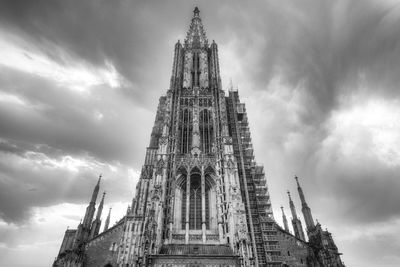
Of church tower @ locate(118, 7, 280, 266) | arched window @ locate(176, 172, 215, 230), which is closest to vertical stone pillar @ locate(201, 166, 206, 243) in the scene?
church tower @ locate(118, 7, 280, 266)

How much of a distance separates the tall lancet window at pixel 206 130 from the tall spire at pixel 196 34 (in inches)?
665

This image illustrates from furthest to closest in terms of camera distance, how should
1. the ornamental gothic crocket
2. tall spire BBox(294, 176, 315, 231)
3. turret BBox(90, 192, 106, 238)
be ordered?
1. turret BBox(90, 192, 106, 238)
2. tall spire BBox(294, 176, 315, 231)
3. the ornamental gothic crocket

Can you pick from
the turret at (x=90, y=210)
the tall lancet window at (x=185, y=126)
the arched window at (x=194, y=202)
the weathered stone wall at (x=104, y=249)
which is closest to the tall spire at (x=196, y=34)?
the tall lancet window at (x=185, y=126)

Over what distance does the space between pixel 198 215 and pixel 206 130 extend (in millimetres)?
10987

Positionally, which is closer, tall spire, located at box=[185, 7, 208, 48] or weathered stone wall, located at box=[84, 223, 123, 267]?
weathered stone wall, located at box=[84, 223, 123, 267]

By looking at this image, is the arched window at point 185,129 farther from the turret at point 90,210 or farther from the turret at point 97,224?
the turret at point 97,224

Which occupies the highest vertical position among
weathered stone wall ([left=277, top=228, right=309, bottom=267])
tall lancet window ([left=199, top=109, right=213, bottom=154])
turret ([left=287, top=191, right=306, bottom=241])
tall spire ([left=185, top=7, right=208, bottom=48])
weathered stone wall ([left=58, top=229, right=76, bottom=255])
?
tall spire ([left=185, top=7, right=208, bottom=48])

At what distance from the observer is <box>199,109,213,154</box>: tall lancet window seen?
29094 millimetres

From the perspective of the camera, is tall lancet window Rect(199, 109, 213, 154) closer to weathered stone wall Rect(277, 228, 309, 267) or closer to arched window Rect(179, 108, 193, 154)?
arched window Rect(179, 108, 193, 154)

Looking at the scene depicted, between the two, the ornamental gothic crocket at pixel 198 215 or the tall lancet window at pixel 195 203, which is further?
the tall lancet window at pixel 195 203

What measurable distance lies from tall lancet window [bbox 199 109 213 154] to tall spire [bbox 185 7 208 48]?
16.9 meters

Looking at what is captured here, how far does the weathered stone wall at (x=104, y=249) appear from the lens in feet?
73.0

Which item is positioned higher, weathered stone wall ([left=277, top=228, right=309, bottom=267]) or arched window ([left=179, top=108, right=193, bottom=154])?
arched window ([left=179, top=108, right=193, bottom=154])

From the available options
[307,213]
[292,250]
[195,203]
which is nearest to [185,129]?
[195,203]
